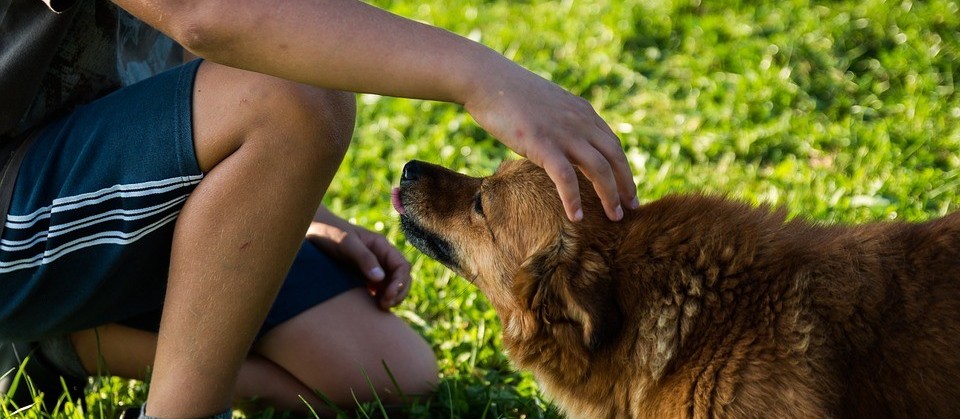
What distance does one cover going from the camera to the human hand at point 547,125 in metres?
2.05

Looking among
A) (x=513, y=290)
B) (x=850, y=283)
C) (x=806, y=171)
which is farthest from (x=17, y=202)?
(x=806, y=171)

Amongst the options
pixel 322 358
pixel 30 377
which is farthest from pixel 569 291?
pixel 30 377

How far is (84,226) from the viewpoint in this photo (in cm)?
261

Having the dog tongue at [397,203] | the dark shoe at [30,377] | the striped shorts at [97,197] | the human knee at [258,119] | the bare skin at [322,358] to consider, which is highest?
the human knee at [258,119]

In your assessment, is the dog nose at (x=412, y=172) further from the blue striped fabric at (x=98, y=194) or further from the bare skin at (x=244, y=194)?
the blue striped fabric at (x=98, y=194)

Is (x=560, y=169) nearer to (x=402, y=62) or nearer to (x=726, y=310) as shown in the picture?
(x=402, y=62)

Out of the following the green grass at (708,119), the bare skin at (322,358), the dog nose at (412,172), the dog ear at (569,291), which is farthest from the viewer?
the green grass at (708,119)

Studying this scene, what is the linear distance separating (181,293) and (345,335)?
86cm

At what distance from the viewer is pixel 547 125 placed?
206 cm

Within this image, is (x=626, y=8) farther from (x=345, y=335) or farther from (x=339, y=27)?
(x=339, y=27)

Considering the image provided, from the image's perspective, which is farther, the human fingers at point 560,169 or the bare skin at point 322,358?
the bare skin at point 322,358

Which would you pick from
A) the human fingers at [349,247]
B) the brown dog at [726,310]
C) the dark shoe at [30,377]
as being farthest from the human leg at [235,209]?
the human fingers at [349,247]

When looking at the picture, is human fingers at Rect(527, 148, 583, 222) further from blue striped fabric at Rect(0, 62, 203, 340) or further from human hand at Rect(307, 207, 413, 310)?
human hand at Rect(307, 207, 413, 310)

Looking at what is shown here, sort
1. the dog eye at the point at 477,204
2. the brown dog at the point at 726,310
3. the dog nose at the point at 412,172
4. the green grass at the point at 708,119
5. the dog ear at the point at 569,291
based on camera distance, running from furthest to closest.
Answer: the green grass at the point at 708,119 → the dog nose at the point at 412,172 → the dog eye at the point at 477,204 → the dog ear at the point at 569,291 → the brown dog at the point at 726,310
